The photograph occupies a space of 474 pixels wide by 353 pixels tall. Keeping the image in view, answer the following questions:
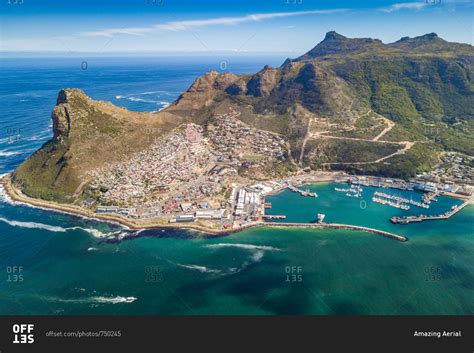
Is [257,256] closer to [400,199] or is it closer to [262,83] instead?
[400,199]

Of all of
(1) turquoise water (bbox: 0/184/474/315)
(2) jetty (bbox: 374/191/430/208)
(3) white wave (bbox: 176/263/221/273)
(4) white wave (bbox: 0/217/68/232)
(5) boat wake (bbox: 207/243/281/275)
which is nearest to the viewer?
(1) turquoise water (bbox: 0/184/474/315)

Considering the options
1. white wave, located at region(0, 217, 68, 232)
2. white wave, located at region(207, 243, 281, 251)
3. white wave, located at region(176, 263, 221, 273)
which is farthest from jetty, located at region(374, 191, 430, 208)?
white wave, located at region(0, 217, 68, 232)

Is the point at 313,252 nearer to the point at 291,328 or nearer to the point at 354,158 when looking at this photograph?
the point at 291,328

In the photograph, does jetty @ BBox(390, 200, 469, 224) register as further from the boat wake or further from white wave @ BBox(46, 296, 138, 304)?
white wave @ BBox(46, 296, 138, 304)

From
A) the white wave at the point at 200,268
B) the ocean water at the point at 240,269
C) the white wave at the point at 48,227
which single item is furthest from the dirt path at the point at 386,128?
the white wave at the point at 48,227

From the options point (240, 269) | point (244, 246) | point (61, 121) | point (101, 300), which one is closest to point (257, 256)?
point (244, 246)

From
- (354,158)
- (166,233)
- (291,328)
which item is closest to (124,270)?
(166,233)
